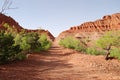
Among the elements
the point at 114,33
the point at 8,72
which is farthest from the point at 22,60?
the point at 114,33

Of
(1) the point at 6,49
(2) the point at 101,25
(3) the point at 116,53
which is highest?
(2) the point at 101,25

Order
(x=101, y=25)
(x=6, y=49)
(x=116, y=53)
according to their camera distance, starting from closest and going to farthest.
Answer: (x=6, y=49) → (x=116, y=53) → (x=101, y=25)

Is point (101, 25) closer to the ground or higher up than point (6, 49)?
higher up

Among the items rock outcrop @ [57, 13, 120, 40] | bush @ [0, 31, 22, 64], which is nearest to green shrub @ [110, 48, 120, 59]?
bush @ [0, 31, 22, 64]

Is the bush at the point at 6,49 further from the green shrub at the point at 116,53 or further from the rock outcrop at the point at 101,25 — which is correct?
the rock outcrop at the point at 101,25

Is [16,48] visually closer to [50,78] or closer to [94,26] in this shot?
[50,78]

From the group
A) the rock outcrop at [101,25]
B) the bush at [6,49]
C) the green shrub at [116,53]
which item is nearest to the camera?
the bush at [6,49]

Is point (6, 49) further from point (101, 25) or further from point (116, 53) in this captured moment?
point (101, 25)

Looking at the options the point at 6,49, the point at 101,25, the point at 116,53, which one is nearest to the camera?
the point at 6,49

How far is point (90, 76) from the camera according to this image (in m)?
13.3

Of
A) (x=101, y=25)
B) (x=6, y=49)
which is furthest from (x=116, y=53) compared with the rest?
(x=101, y=25)

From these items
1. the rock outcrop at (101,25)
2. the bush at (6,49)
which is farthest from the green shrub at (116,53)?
the rock outcrop at (101,25)

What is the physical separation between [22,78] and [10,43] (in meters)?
4.62

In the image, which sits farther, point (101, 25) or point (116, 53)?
point (101, 25)
